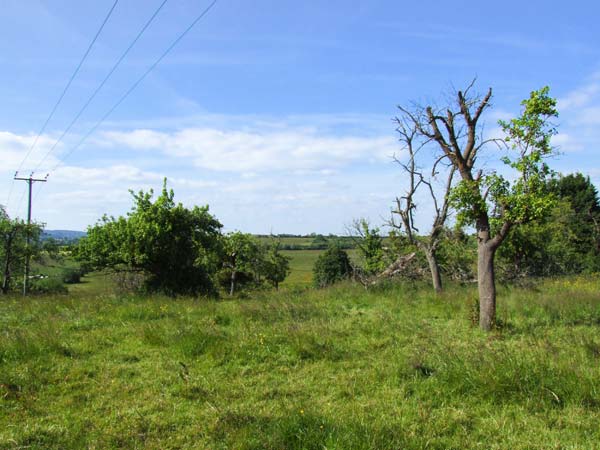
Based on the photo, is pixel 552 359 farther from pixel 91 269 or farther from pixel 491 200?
pixel 91 269

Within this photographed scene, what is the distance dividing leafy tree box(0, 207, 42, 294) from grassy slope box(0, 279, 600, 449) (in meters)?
21.2

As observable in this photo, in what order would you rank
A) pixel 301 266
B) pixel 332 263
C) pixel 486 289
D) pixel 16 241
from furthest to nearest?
pixel 301 266
pixel 332 263
pixel 16 241
pixel 486 289

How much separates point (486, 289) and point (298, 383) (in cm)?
501

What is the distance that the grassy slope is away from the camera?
171 inches

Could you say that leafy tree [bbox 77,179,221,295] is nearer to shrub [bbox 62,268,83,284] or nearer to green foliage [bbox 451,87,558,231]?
green foliage [bbox 451,87,558,231]

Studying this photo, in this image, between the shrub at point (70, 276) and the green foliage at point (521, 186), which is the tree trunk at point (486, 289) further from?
the shrub at point (70, 276)

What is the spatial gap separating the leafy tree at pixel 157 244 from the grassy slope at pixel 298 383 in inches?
345

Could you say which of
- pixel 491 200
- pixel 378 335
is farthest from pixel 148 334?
pixel 491 200

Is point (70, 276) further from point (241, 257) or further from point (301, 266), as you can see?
point (301, 266)

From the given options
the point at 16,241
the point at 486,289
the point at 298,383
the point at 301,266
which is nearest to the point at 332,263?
the point at 301,266

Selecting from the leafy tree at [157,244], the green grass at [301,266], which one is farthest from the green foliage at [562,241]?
the green grass at [301,266]

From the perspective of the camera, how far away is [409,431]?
14.5ft

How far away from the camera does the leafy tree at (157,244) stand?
18609mm

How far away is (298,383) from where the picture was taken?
19.5 ft
